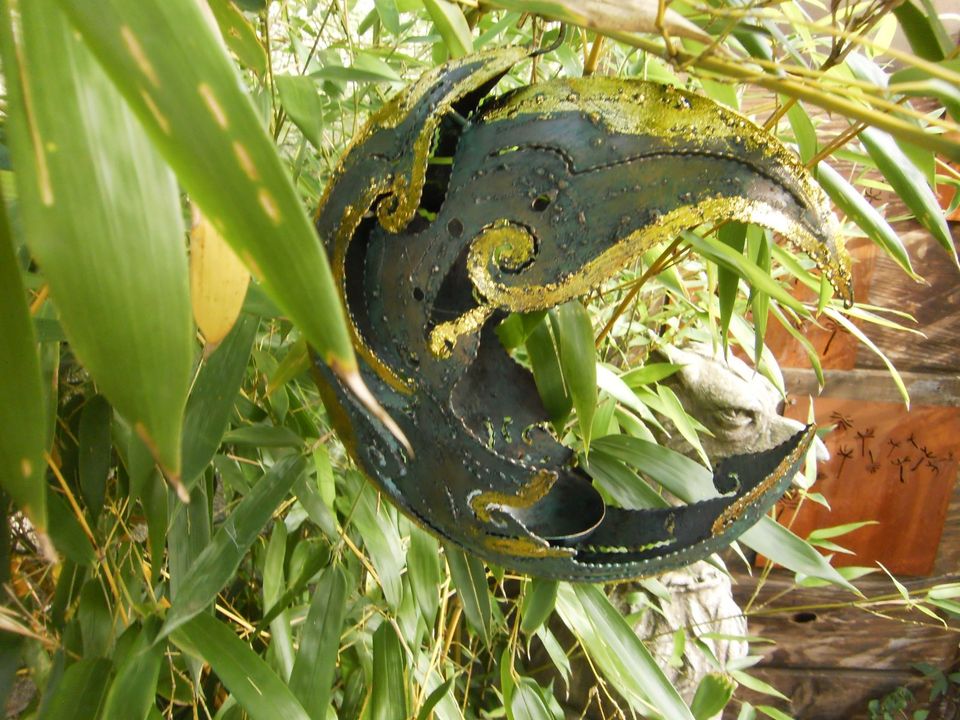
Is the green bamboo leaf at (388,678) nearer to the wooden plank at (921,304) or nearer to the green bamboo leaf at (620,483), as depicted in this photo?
the green bamboo leaf at (620,483)

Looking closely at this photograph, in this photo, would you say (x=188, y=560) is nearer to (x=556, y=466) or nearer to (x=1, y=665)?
(x=1, y=665)

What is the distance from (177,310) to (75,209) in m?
0.03

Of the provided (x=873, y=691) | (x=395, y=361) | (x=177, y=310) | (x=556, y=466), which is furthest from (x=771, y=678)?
(x=177, y=310)

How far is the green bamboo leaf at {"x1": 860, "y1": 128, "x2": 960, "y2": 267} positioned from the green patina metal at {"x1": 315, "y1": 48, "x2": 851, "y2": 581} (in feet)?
0.40

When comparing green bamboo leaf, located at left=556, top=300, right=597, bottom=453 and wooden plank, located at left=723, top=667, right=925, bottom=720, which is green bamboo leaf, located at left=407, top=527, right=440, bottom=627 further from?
wooden plank, located at left=723, top=667, right=925, bottom=720

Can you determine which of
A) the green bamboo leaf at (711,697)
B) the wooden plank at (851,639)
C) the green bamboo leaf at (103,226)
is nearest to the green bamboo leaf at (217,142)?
the green bamboo leaf at (103,226)

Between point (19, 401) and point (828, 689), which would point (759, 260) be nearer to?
point (19, 401)

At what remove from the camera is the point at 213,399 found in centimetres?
42

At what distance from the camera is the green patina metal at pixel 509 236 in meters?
0.29

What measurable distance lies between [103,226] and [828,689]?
1670 millimetres

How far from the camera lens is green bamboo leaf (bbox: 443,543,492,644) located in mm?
548

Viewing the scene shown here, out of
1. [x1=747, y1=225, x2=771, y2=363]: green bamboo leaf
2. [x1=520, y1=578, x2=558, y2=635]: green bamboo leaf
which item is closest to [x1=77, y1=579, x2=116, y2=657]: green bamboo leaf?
[x1=520, y1=578, x2=558, y2=635]: green bamboo leaf

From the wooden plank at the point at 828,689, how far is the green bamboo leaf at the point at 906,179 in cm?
128

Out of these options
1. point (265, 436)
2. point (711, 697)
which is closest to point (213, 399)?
point (265, 436)
